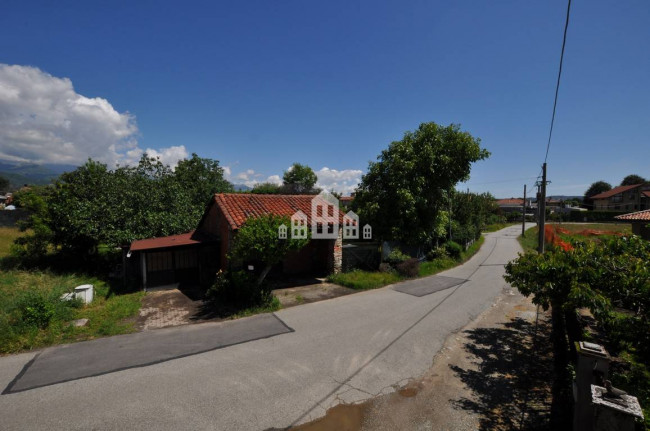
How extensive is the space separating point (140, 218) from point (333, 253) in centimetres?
1001

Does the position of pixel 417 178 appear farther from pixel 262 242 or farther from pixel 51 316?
pixel 51 316

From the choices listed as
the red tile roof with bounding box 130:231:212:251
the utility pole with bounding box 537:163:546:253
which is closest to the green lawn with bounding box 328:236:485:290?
the utility pole with bounding box 537:163:546:253

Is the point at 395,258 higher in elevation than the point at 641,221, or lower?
lower

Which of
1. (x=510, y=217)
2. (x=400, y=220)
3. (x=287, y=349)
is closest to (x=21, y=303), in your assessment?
(x=287, y=349)

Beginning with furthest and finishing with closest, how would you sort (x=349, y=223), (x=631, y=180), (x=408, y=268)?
1. (x=631, y=180)
2. (x=408, y=268)
3. (x=349, y=223)

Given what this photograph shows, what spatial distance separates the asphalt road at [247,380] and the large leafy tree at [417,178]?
7.95 meters

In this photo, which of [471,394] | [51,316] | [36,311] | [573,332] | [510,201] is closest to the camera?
Answer: [471,394]

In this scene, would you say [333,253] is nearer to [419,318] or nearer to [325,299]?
[325,299]

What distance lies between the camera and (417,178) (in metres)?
16.3

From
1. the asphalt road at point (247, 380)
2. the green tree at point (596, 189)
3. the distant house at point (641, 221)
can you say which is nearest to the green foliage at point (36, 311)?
the asphalt road at point (247, 380)

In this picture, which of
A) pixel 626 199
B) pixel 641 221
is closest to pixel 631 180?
pixel 626 199

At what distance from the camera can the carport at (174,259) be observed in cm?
1188

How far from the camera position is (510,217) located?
214ft

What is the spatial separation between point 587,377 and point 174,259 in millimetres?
13691
